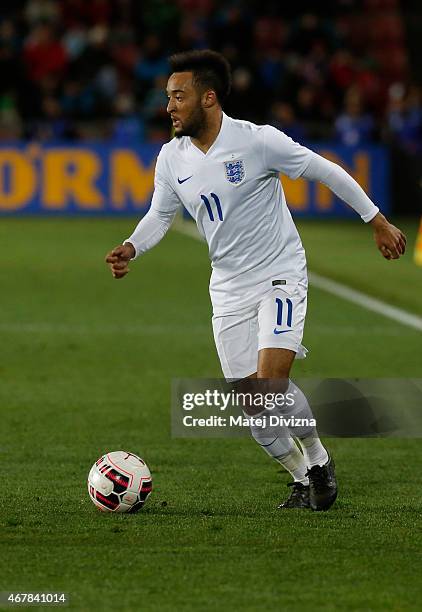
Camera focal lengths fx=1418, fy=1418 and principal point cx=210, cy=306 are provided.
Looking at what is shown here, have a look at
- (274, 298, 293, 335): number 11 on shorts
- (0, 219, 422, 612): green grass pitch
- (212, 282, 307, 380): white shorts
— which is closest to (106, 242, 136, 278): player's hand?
(212, 282, 307, 380): white shorts

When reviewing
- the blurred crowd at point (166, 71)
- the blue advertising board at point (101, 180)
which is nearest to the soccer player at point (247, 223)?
the blue advertising board at point (101, 180)

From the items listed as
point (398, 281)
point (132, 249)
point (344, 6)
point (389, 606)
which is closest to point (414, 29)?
point (344, 6)

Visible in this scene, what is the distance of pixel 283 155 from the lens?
620cm

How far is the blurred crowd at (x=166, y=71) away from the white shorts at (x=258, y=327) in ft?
55.1

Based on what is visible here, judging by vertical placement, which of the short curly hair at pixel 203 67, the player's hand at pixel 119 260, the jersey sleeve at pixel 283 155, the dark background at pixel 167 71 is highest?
the short curly hair at pixel 203 67

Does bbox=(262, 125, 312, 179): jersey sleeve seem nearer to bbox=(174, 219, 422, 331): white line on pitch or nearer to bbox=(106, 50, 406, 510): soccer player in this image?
bbox=(106, 50, 406, 510): soccer player

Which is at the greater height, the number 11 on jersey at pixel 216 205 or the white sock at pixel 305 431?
the number 11 on jersey at pixel 216 205

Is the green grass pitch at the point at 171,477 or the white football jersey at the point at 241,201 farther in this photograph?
the white football jersey at the point at 241,201

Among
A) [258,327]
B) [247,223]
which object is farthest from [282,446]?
[247,223]

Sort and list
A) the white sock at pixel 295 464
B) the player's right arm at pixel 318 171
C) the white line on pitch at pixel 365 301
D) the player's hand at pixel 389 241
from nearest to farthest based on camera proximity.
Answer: the player's hand at pixel 389 241, the player's right arm at pixel 318 171, the white sock at pixel 295 464, the white line on pitch at pixel 365 301

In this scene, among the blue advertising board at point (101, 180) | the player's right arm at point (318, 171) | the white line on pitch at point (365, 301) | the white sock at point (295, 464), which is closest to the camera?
the player's right arm at point (318, 171)

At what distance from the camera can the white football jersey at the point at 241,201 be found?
246 inches

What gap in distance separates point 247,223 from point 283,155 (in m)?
0.34

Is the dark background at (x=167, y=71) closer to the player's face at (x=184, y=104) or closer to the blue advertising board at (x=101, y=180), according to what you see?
the blue advertising board at (x=101, y=180)
